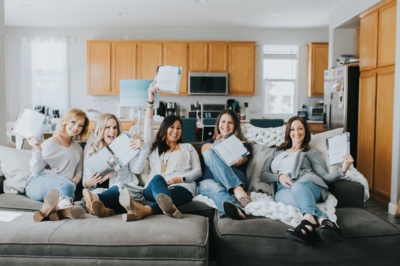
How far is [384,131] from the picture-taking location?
321cm

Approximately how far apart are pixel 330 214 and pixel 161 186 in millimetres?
1020

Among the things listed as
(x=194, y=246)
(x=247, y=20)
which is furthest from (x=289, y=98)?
(x=194, y=246)

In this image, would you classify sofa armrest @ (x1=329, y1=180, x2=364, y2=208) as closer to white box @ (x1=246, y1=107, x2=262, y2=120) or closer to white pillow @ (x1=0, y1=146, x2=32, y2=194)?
white pillow @ (x1=0, y1=146, x2=32, y2=194)

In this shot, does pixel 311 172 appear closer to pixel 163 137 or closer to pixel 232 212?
pixel 232 212

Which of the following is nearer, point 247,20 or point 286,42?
point 247,20

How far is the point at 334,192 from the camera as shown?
1.96 metres

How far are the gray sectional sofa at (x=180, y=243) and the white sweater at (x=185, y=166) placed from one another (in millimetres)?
501

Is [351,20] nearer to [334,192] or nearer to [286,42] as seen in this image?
[286,42]

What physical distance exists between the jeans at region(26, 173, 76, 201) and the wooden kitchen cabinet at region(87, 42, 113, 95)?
154 inches

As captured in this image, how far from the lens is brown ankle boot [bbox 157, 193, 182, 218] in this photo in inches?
64.6

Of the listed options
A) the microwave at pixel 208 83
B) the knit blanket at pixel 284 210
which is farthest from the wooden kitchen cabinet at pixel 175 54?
the knit blanket at pixel 284 210

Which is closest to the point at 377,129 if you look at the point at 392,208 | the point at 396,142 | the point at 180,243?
the point at 396,142

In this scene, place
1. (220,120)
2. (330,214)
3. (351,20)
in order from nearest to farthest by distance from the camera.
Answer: (330,214), (220,120), (351,20)

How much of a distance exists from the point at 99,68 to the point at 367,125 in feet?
15.1
